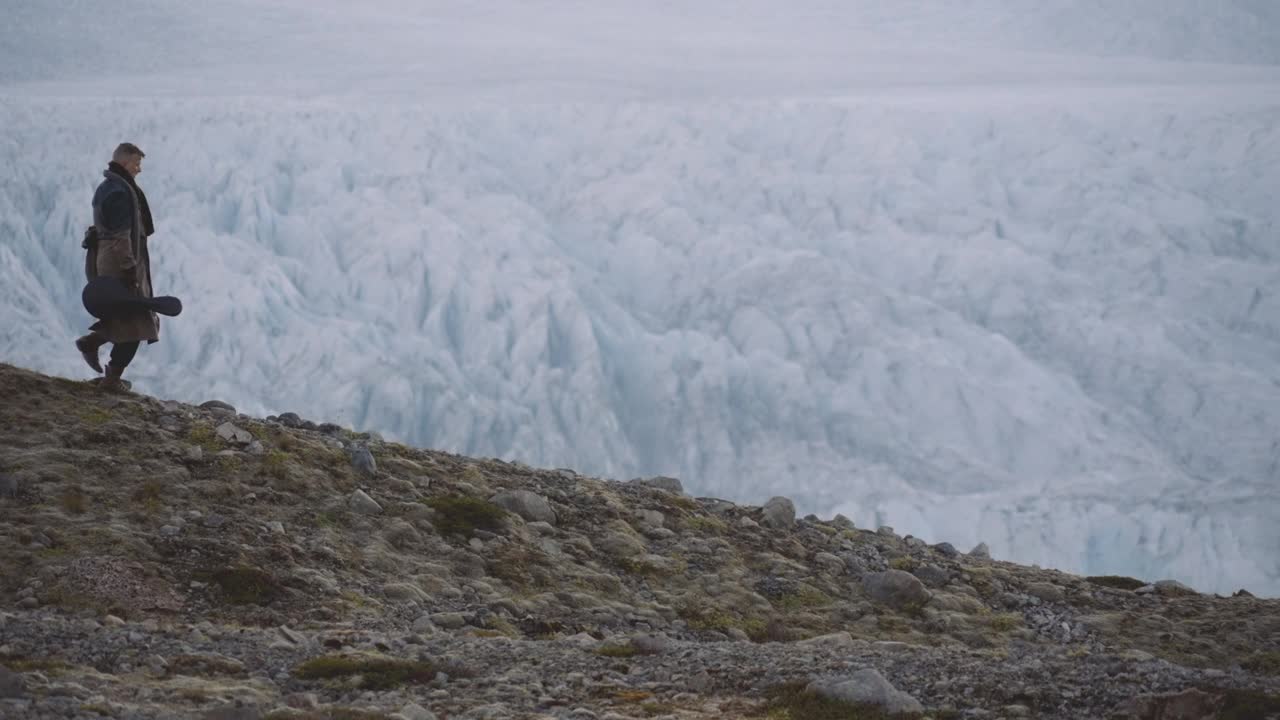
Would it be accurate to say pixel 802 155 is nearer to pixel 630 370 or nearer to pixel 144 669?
pixel 630 370

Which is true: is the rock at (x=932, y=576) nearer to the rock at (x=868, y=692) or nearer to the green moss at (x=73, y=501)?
the rock at (x=868, y=692)

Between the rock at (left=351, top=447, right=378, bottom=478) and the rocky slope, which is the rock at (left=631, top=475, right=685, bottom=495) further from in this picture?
the rock at (left=351, top=447, right=378, bottom=478)

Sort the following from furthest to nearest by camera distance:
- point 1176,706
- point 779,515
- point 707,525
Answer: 1. point 779,515
2. point 707,525
3. point 1176,706

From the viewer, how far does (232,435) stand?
1121 cm

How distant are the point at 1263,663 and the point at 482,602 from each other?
A: 6843 millimetres

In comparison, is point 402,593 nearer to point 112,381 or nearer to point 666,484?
point 112,381

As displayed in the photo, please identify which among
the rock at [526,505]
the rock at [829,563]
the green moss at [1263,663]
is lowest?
the green moss at [1263,663]

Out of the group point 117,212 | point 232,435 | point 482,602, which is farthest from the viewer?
point 232,435

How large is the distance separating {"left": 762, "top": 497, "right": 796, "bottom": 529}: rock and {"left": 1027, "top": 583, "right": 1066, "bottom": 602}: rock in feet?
8.36

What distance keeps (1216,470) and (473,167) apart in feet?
71.3

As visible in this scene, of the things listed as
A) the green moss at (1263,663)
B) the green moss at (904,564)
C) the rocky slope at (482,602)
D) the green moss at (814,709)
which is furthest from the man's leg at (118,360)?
the green moss at (1263,663)

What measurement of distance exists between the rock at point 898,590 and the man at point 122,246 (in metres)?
6.86

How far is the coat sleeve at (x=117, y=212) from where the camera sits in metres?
10.3

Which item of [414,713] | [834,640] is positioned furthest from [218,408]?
[414,713]
